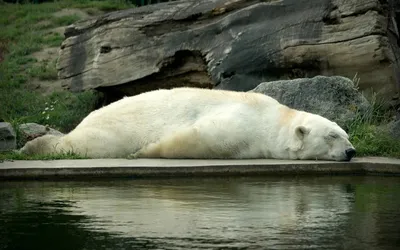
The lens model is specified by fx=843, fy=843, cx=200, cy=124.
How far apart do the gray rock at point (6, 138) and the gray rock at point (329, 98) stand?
12.3ft

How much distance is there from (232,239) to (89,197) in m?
2.33

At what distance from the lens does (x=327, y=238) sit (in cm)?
571

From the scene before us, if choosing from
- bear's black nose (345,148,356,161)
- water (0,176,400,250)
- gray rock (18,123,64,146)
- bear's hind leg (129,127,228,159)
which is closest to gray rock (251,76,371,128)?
bear's black nose (345,148,356,161)

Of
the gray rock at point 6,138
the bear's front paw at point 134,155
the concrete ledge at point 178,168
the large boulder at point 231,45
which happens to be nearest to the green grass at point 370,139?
the concrete ledge at point 178,168

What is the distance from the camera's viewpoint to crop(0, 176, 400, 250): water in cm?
559

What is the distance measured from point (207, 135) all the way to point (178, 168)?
1.07 metres

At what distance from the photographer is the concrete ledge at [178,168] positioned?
891 cm

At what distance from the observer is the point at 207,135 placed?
10.2 metres

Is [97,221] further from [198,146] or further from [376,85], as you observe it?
[376,85]

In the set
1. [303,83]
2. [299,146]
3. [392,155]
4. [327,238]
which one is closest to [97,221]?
[327,238]

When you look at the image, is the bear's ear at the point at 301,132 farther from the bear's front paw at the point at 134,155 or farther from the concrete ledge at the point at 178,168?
the bear's front paw at the point at 134,155

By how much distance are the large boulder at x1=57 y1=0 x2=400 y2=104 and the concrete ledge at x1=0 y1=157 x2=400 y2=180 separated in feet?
9.74

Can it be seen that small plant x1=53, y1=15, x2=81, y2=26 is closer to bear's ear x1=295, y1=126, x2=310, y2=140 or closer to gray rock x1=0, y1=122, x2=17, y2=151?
gray rock x1=0, y1=122, x2=17, y2=151

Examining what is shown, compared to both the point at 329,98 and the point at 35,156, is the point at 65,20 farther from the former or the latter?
the point at 35,156
